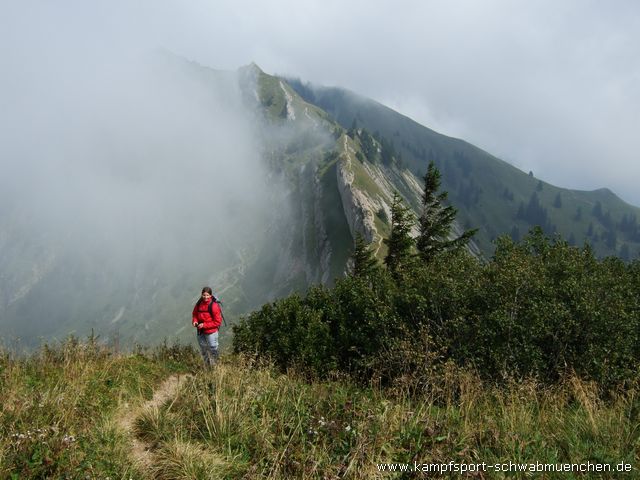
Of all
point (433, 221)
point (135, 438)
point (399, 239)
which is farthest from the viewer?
point (433, 221)

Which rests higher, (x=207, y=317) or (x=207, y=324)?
(x=207, y=317)

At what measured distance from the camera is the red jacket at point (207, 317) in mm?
11109

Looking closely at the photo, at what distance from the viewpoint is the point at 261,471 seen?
14.5ft

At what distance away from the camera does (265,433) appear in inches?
194

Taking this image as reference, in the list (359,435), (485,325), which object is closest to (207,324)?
(359,435)

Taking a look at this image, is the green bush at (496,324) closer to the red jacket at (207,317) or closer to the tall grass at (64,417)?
the red jacket at (207,317)

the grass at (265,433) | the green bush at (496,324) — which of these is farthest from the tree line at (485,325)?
the grass at (265,433)

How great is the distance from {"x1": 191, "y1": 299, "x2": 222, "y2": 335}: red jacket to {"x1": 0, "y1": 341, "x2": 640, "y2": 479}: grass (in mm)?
4390

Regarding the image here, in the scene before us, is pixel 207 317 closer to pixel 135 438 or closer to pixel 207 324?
pixel 207 324

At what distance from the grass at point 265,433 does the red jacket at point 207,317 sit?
439 centimetres

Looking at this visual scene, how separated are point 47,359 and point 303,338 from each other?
10.1m

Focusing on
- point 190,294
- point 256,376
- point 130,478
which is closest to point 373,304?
point 256,376

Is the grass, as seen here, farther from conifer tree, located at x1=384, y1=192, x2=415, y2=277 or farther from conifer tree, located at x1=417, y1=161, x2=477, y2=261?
conifer tree, located at x1=417, y1=161, x2=477, y2=261

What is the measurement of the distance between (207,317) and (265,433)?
6867mm
